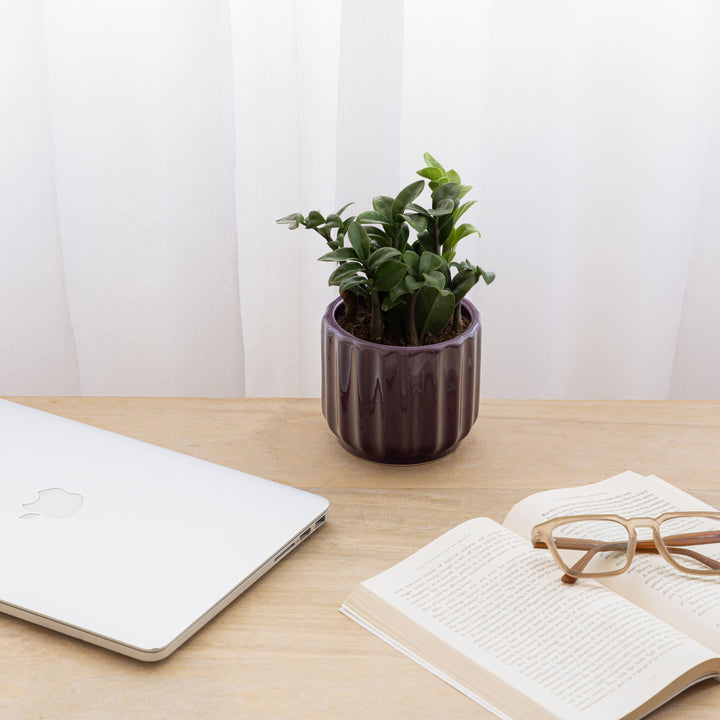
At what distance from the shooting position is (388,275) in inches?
30.2

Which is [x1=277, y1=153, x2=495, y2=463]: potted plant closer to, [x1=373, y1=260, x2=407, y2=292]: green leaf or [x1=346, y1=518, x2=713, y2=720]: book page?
[x1=373, y1=260, x2=407, y2=292]: green leaf

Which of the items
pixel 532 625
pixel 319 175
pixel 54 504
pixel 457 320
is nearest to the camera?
pixel 532 625

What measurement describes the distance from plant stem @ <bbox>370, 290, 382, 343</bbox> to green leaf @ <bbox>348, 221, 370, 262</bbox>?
0.04m

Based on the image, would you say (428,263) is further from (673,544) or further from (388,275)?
(673,544)

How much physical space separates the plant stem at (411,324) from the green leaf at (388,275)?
0.11 feet

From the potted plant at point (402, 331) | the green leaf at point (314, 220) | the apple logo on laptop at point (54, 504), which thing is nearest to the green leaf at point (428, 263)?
the potted plant at point (402, 331)

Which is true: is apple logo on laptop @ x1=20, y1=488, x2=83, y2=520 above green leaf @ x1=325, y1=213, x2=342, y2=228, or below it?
below

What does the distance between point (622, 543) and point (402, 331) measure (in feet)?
0.92

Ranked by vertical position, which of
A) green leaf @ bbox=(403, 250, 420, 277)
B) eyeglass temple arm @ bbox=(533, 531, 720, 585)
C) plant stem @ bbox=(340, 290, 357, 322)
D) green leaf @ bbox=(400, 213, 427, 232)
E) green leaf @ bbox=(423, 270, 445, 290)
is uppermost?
green leaf @ bbox=(400, 213, 427, 232)

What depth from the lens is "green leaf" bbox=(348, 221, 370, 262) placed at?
0.77 meters

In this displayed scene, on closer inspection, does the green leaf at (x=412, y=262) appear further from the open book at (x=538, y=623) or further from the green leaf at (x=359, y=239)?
the open book at (x=538, y=623)

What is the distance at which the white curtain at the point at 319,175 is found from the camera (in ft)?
3.97

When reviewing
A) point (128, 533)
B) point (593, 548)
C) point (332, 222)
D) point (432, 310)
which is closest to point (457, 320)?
point (432, 310)

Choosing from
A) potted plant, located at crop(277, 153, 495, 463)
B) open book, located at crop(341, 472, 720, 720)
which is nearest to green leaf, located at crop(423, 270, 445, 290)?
potted plant, located at crop(277, 153, 495, 463)
